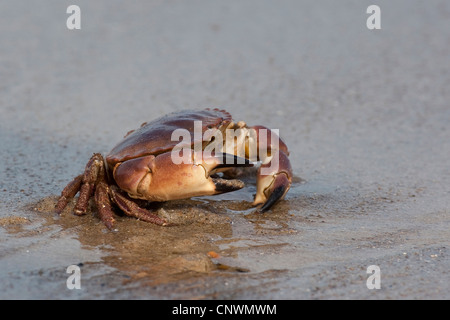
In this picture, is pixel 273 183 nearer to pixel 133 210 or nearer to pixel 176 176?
pixel 176 176

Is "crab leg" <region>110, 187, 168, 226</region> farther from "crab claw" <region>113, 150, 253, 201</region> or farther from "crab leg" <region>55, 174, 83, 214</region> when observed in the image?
"crab leg" <region>55, 174, 83, 214</region>

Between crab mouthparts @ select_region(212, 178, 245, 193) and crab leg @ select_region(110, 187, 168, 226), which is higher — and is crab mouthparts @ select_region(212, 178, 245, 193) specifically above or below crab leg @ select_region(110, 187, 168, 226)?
above

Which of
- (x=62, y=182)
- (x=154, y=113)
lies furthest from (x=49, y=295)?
(x=154, y=113)

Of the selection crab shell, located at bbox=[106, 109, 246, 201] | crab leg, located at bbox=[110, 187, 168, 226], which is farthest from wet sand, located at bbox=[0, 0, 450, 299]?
crab shell, located at bbox=[106, 109, 246, 201]

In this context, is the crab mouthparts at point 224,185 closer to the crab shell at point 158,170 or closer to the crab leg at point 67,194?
the crab shell at point 158,170

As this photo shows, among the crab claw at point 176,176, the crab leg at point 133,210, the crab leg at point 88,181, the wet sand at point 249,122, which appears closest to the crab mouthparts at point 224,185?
the crab claw at point 176,176

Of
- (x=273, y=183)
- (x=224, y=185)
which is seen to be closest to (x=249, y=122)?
(x=273, y=183)
